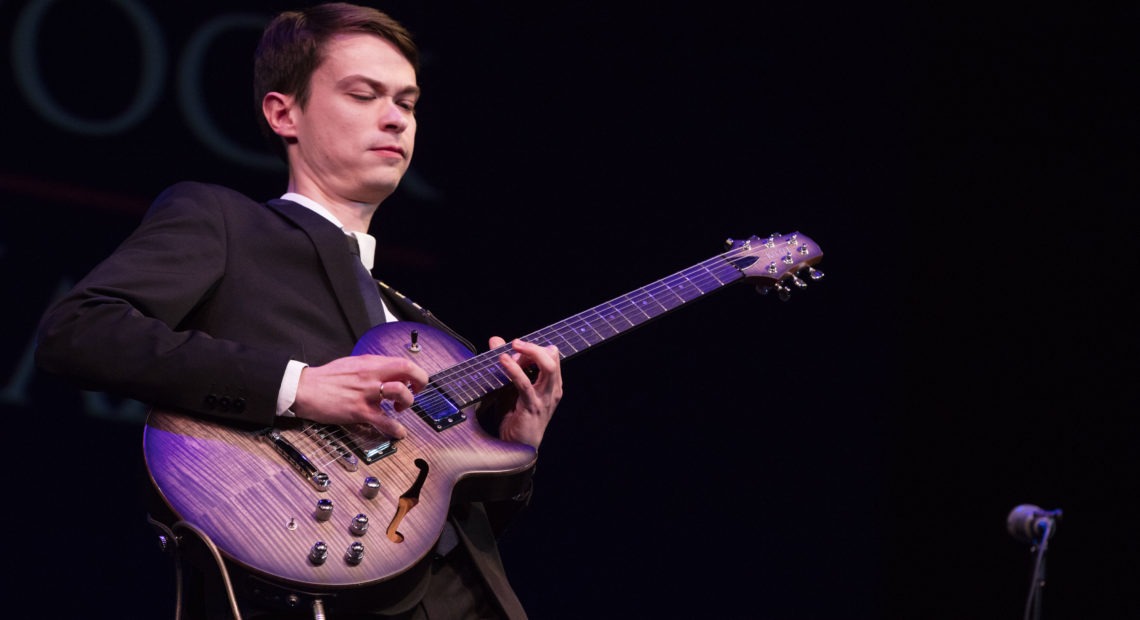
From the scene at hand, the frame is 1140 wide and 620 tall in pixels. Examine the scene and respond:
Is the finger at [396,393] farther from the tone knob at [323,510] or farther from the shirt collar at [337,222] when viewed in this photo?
the shirt collar at [337,222]

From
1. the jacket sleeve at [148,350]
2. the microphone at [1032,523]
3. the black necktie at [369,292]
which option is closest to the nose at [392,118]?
the black necktie at [369,292]

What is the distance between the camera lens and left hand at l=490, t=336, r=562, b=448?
7.87 ft

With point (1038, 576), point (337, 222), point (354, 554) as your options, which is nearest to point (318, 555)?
point (354, 554)

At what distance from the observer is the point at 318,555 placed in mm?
1836

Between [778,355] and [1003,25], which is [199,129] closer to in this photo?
[778,355]

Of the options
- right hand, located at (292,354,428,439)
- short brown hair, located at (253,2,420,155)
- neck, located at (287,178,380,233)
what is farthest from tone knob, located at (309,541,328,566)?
short brown hair, located at (253,2,420,155)

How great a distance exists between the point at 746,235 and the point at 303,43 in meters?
2.45

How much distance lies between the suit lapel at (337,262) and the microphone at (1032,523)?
6.82ft

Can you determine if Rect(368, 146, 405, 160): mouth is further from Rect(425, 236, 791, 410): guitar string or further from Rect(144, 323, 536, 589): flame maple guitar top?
Rect(144, 323, 536, 589): flame maple guitar top

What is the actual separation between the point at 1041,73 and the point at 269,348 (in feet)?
12.2

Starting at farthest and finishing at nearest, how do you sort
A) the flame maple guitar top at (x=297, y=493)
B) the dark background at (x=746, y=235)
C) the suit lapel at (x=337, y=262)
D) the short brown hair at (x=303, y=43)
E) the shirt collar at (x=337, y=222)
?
the dark background at (x=746, y=235), the short brown hair at (x=303, y=43), the shirt collar at (x=337, y=222), the suit lapel at (x=337, y=262), the flame maple guitar top at (x=297, y=493)

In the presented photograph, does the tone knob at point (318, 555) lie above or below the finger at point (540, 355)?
below

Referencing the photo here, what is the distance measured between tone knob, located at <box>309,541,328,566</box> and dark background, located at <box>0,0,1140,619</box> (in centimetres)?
184

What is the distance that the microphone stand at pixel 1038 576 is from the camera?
3.11 m
